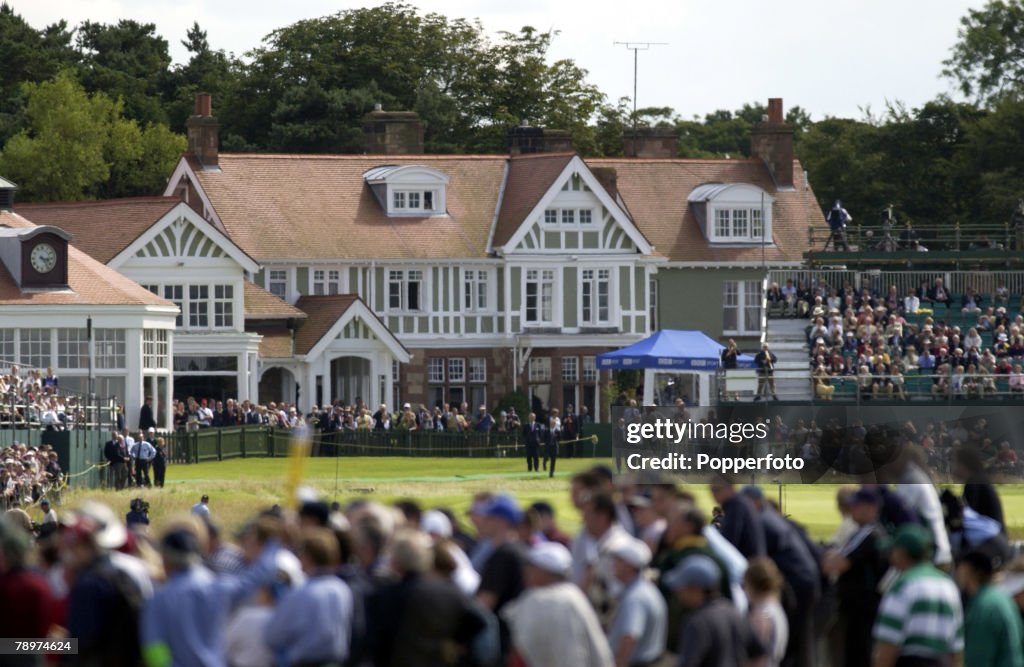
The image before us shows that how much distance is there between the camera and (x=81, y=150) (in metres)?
79.7

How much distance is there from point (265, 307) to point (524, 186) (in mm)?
10201

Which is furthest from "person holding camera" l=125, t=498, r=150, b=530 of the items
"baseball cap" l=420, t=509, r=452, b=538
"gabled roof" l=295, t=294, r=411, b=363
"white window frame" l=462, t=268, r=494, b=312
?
"white window frame" l=462, t=268, r=494, b=312

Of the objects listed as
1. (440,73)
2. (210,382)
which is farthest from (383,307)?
(440,73)

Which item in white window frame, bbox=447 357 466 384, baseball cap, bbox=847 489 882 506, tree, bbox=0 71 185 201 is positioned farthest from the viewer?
tree, bbox=0 71 185 201

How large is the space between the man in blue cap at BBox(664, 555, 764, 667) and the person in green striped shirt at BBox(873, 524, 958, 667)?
4.49 feet

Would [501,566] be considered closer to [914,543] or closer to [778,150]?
[914,543]

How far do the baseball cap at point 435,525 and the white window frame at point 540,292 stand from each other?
49.7m

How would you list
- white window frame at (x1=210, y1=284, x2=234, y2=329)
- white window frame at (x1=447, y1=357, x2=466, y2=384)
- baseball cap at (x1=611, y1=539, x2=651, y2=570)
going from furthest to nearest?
white window frame at (x1=447, y1=357, x2=466, y2=384) → white window frame at (x1=210, y1=284, x2=234, y2=329) → baseball cap at (x1=611, y1=539, x2=651, y2=570)

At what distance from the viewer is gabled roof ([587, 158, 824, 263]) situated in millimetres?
68688

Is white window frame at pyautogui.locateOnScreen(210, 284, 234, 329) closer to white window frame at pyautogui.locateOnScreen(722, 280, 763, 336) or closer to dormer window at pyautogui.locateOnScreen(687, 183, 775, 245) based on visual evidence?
white window frame at pyautogui.locateOnScreen(722, 280, 763, 336)

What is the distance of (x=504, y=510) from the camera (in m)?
15.1

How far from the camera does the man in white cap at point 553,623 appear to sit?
1343 cm

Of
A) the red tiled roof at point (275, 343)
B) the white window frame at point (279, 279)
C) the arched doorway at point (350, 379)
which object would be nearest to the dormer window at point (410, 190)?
the white window frame at point (279, 279)

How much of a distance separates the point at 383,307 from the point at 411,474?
55.8 feet
